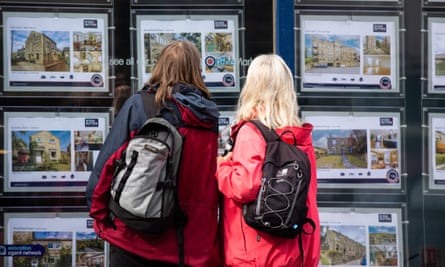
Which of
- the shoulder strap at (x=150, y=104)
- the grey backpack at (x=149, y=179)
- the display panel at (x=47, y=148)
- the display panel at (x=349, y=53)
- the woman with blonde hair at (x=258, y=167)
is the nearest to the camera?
the grey backpack at (x=149, y=179)

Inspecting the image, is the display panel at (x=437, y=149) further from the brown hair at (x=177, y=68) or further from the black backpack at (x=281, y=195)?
the brown hair at (x=177, y=68)

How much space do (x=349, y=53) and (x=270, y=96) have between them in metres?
1.70

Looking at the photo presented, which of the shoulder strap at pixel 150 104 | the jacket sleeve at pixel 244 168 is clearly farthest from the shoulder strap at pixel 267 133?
the shoulder strap at pixel 150 104

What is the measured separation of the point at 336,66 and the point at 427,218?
1299 millimetres

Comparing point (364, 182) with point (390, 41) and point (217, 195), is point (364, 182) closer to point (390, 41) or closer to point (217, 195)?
point (390, 41)

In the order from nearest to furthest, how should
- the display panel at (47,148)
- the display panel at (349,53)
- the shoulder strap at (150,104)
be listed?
the shoulder strap at (150,104) < the display panel at (47,148) < the display panel at (349,53)

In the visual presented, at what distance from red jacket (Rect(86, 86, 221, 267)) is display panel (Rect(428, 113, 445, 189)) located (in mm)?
2155

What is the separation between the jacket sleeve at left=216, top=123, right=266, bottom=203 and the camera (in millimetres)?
3197

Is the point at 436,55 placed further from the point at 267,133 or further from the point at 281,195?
the point at 281,195

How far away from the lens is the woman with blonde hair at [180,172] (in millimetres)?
3301

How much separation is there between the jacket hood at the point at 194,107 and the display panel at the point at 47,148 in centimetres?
149

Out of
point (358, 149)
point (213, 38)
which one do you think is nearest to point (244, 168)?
point (213, 38)

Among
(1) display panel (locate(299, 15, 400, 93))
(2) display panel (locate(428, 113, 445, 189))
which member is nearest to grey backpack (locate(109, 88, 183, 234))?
(1) display panel (locate(299, 15, 400, 93))

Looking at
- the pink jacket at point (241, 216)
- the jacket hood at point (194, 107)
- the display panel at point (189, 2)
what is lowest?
the pink jacket at point (241, 216)
